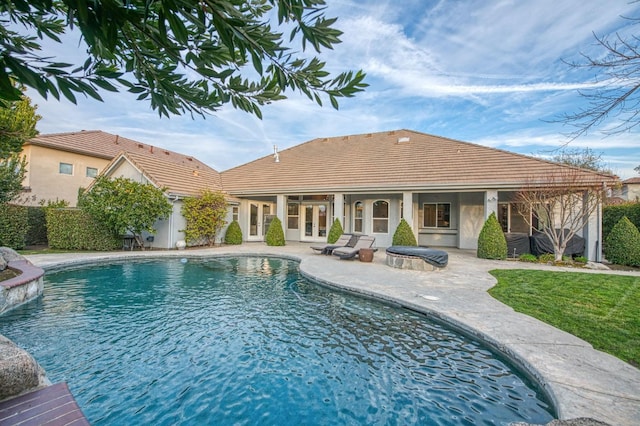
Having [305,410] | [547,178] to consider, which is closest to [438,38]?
[547,178]

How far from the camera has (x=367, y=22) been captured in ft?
18.8

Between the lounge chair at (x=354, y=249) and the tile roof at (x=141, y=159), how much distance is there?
9.70 m

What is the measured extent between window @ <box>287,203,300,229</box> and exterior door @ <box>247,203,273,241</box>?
4.68 feet

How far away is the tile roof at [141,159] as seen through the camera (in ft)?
54.7

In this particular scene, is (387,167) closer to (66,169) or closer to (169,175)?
(169,175)

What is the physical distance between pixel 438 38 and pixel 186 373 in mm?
13068

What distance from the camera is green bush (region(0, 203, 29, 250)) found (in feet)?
43.8

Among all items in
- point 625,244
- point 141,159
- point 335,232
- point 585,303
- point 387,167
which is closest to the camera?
point 585,303

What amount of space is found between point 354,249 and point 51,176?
2058 cm

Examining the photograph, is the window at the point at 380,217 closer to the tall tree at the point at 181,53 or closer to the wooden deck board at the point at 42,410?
the tall tree at the point at 181,53

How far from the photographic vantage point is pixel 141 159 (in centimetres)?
1702

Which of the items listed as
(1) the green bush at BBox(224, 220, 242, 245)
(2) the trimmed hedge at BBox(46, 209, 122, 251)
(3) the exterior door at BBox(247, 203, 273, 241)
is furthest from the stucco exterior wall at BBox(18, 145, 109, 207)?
(3) the exterior door at BBox(247, 203, 273, 241)

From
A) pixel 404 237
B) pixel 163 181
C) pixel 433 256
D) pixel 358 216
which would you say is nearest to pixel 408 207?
pixel 404 237

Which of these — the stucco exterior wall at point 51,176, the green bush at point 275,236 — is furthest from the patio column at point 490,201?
the stucco exterior wall at point 51,176
